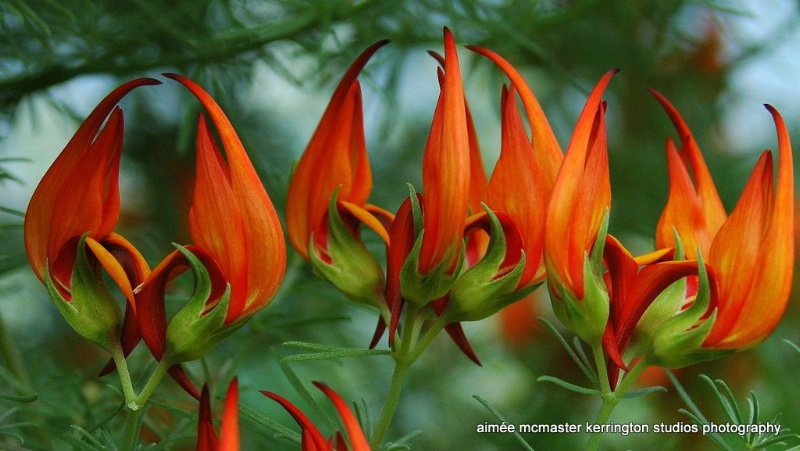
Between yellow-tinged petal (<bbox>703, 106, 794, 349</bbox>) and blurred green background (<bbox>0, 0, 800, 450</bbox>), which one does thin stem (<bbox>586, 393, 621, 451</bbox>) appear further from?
blurred green background (<bbox>0, 0, 800, 450</bbox>)

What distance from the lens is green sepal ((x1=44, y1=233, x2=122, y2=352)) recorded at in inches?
13.5

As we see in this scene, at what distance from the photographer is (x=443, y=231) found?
0.35 m

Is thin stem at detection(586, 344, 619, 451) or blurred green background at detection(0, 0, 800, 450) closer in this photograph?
thin stem at detection(586, 344, 619, 451)

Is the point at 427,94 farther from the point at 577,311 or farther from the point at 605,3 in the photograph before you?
the point at 577,311

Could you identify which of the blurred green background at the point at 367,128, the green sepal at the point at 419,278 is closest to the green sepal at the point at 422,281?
the green sepal at the point at 419,278

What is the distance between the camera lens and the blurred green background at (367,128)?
0.68 m

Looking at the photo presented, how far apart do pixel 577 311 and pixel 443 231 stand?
0.19 ft

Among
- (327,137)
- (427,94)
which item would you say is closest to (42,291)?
(427,94)

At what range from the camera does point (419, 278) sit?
0.36m

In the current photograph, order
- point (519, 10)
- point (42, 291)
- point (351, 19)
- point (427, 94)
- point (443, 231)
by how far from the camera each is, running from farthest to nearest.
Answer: point (427, 94)
point (42, 291)
point (519, 10)
point (351, 19)
point (443, 231)

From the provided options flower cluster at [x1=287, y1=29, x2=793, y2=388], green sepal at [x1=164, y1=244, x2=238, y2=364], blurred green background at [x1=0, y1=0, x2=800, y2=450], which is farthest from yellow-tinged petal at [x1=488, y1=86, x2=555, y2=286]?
blurred green background at [x1=0, y1=0, x2=800, y2=450]

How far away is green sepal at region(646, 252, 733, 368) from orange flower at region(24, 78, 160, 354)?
20cm

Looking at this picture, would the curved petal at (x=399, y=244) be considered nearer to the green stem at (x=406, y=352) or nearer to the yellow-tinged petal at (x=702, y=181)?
the green stem at (x=406, y=352)

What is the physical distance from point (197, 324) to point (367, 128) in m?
0.65
